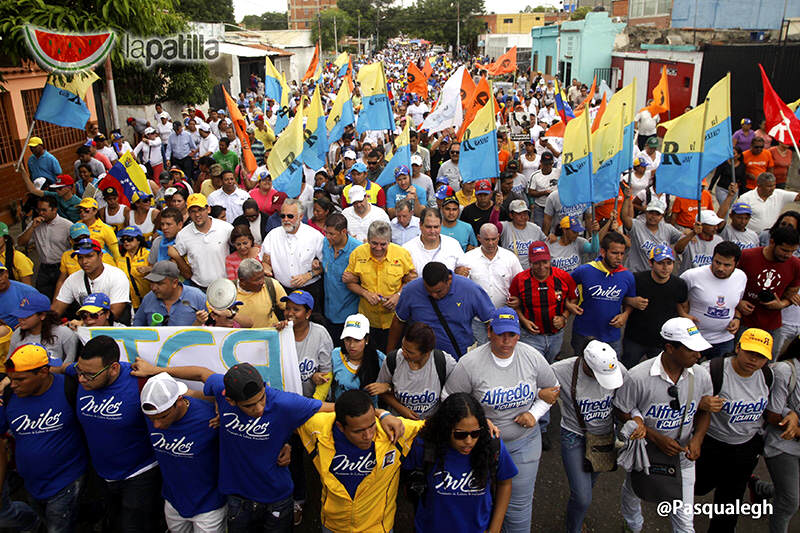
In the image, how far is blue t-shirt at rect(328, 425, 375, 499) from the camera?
3.13 meters

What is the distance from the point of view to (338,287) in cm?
558

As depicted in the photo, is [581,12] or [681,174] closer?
[681,174]

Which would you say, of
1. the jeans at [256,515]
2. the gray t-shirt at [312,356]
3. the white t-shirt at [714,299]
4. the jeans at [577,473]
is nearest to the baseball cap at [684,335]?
the jeans at [577,473]

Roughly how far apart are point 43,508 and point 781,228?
601cm

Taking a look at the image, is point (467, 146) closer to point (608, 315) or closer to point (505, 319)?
point (608, 315)

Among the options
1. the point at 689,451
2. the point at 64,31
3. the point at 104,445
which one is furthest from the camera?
the point at 64,31

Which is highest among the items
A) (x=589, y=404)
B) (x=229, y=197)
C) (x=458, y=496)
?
(x=229, y=197)

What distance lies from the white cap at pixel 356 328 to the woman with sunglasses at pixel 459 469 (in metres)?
0.88

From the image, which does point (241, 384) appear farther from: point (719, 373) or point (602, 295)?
point (602, 295)

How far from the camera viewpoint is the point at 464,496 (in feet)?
10.3

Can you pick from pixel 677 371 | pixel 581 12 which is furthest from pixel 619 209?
pixel 581 12

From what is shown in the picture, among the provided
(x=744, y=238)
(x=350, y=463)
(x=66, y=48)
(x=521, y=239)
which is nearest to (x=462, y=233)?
(x=521, y=239)

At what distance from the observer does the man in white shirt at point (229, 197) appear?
7.48m

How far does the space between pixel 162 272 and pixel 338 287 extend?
5.42 feet
